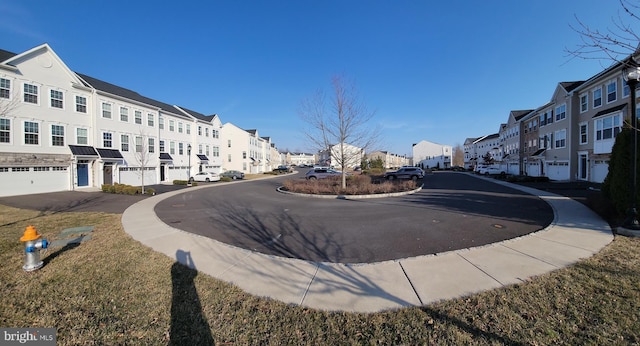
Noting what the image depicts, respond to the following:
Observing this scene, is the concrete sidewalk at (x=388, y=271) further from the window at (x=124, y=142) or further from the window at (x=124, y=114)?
the window at (x=124, y=114)

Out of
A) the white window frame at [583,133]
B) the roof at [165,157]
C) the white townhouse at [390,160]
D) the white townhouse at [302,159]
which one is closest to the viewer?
the white window frame at [583,133]

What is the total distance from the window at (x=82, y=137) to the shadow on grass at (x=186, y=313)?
25977 millimetres

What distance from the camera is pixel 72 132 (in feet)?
70.5

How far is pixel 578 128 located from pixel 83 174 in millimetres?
48324

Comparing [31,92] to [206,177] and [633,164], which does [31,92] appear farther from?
[633,164]

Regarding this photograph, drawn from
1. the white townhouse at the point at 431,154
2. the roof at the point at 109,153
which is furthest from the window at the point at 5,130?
the white townhouse at the point at 431,154

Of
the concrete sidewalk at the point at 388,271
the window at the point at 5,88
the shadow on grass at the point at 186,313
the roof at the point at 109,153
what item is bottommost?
the shadow on grass at the point at 186,313

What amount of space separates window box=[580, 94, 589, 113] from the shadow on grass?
115 ft

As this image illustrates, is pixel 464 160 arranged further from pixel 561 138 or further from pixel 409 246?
pixel 409 246

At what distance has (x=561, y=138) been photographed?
1064 inches

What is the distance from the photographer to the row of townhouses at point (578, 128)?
64.8 feet

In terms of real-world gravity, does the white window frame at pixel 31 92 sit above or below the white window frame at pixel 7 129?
above

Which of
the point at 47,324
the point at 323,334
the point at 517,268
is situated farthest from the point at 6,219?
the point at 517,268

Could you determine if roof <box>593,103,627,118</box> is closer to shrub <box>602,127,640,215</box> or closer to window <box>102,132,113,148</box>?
shrub <box>602,127,640,215</box>
